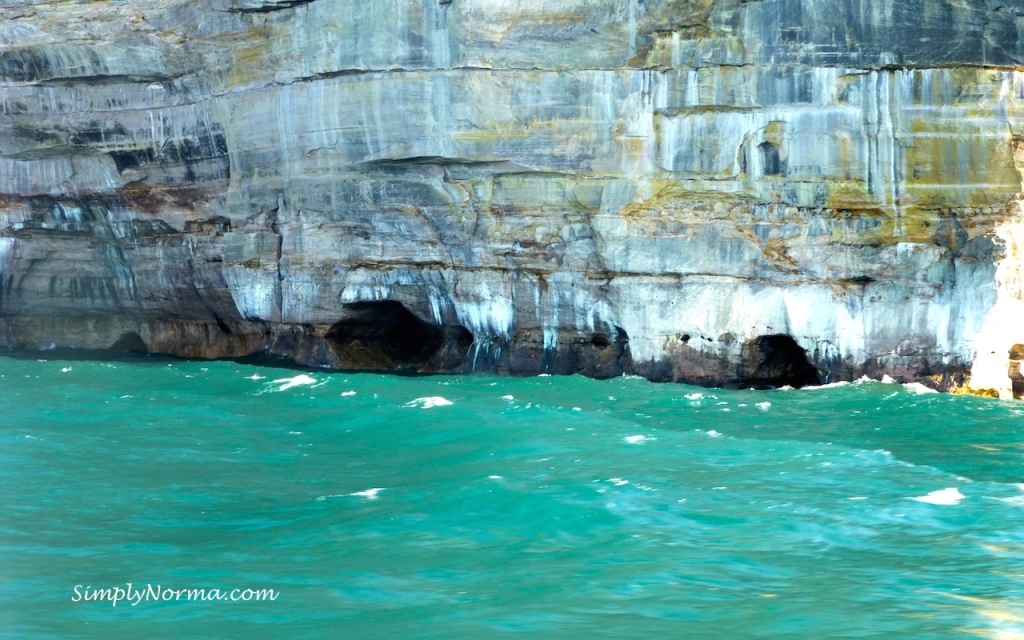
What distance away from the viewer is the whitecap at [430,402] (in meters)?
A: 17.7

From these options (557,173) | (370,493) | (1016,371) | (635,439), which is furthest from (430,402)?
(1016,371)

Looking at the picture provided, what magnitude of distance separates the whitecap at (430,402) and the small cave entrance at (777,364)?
5.63m

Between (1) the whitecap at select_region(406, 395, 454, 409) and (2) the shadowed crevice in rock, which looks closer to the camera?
(1) the whitecap at select_region(406, 395, 454, 409)

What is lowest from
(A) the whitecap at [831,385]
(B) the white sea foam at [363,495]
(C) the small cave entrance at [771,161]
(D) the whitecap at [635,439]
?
(A) the whitecap at [831,385]

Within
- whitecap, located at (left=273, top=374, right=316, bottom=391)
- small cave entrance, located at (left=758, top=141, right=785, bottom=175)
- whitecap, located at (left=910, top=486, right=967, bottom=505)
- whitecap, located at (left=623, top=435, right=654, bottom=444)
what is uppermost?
small cave entrance, located at (left=758, top=141, right=785, bottom=175)

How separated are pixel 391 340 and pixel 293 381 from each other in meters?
4.43

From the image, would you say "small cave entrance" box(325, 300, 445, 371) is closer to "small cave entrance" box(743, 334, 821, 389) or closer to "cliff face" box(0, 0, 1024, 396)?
"cliff face" box(0, 0, 1024, 396)

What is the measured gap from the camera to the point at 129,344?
3042cm

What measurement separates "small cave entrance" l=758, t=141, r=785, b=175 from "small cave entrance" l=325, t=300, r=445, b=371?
7.63m

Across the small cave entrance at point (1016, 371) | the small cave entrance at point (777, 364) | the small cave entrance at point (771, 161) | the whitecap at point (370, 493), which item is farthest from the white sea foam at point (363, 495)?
the small cave entrance at point (1016, 371)

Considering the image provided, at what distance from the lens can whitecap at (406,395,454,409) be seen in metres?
17.7

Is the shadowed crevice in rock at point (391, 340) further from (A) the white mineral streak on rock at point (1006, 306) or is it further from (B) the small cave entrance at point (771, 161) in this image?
(A) the white mineral streak on rock at point (1006, 306)

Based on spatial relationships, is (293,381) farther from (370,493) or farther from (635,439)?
(370,493)

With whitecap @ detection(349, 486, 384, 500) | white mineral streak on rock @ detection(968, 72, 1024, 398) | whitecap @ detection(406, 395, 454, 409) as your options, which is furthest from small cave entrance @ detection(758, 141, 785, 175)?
whitecap @ detection(349, 486, 384, 500)
